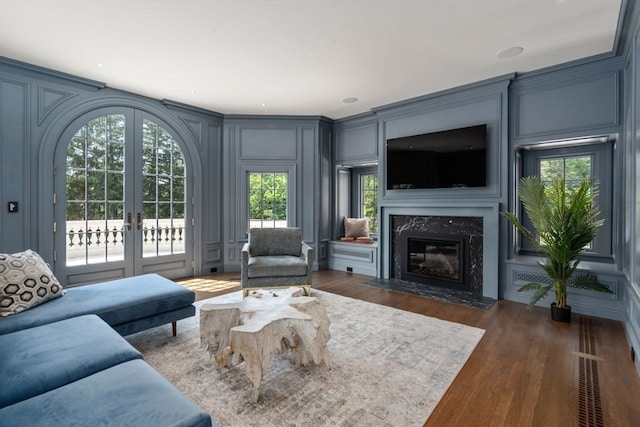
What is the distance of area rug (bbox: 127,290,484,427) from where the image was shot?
5.91ft

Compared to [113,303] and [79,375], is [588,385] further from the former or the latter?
[113,303]

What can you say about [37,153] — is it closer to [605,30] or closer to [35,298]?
[35,298]

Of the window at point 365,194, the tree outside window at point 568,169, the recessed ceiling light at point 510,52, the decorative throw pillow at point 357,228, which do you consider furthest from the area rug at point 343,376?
the window at point 365,194

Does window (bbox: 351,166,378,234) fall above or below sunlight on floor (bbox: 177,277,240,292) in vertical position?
above

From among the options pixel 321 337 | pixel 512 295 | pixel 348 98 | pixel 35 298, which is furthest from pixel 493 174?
pixel 35 298

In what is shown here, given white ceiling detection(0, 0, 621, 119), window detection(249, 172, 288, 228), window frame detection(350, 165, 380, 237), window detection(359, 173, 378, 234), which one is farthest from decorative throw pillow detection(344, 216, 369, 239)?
white ceiling detection(0, 0, 621, 119)

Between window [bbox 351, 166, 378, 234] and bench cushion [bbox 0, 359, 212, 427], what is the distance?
4997mm

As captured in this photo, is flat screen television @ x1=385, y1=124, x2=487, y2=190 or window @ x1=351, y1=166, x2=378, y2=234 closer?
flat screen television @ x1=385, y1=124, x2=487, y2=190

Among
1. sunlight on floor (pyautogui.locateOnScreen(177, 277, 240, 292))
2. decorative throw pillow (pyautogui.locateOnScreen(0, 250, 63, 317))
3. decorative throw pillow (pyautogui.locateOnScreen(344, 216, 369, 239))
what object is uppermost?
decorative throw pillow (pyautogui.locateOnScreen(344, 216, 369, 239))

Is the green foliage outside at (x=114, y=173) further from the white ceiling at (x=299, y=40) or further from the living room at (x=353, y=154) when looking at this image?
the white ceiling at (x=299, y=40)

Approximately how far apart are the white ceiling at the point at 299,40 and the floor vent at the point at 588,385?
9.44 ft

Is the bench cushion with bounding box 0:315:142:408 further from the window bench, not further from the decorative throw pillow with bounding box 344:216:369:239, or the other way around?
the decorative throw pillow with bounding box 344:216:369:239

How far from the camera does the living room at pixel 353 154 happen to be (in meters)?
3.32

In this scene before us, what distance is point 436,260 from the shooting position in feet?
15.2
